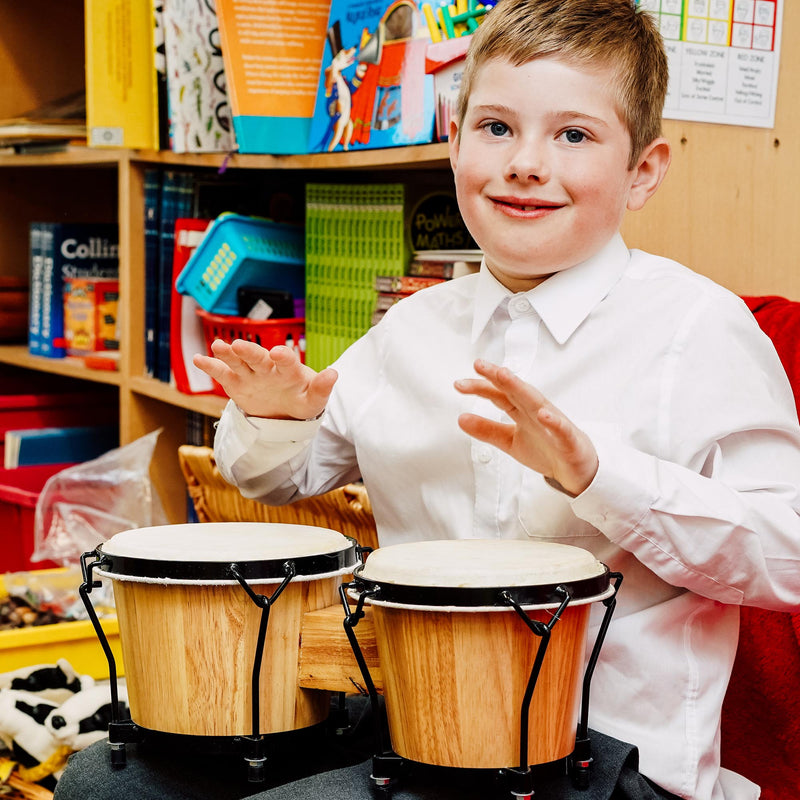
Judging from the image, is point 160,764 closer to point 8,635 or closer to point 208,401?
point 8,635

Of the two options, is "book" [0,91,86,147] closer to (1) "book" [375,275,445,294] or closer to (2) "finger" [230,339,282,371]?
(1) "book" [375,275,445,294]

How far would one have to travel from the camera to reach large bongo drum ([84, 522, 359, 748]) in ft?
3.00

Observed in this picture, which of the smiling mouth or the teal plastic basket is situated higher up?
the smiling mouth

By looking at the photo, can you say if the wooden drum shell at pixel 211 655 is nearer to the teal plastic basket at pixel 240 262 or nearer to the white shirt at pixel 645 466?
the white shirt at pixel 645 466

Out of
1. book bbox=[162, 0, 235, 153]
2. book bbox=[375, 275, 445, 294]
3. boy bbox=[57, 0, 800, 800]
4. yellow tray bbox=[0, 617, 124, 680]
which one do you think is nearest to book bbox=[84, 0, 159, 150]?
book bbox=[162, 0, 235, 153]

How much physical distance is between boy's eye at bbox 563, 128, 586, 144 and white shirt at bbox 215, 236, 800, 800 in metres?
0.11

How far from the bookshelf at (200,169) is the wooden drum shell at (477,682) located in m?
0.64

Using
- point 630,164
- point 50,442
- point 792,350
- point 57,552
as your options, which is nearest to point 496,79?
point 630,164

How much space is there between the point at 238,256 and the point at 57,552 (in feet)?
2.28

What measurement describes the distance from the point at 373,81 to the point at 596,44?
25.0 inches

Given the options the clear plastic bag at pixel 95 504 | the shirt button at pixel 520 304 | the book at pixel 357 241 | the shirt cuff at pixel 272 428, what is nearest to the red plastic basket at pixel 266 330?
the book at pixel 357 241

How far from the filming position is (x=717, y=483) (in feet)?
2.97

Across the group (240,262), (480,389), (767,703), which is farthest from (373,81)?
(767,703)

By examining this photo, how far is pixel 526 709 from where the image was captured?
82 centimetres
